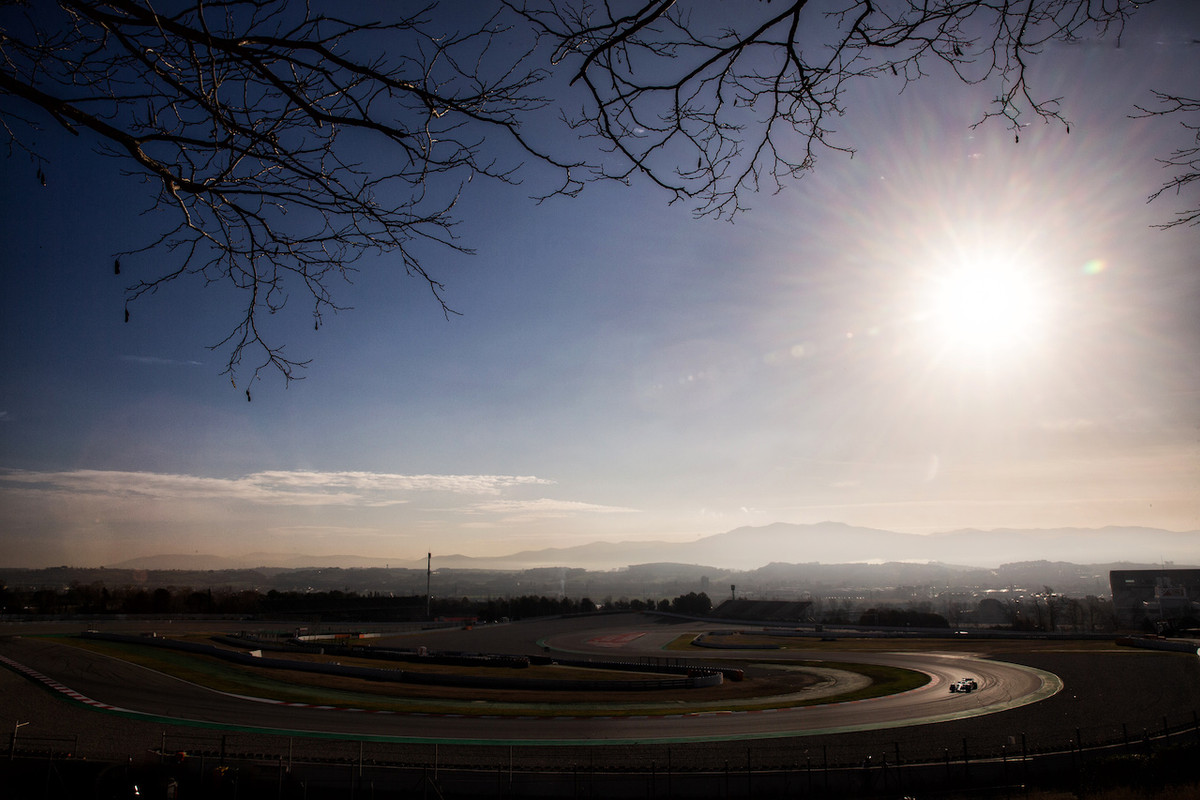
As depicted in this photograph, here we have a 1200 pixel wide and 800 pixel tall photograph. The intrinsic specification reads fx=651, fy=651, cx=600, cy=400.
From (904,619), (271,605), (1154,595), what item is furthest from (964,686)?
(1154,595)

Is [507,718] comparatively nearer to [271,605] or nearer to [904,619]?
[904,619]

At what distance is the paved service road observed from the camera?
1844 centimetres

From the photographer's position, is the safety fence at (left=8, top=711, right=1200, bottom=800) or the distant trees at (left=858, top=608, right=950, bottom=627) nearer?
the safety fence at (left=8, top=711, right=1200, bottom=800)

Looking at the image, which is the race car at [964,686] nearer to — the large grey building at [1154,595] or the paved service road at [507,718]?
the paved service road at [507,718]

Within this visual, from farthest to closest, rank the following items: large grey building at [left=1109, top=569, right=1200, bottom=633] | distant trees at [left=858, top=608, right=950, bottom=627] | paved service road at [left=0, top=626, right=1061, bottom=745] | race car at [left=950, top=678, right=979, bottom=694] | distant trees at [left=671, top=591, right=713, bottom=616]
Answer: distant trees at [left=671, top=591, right=713, bottom=616]
large grey building at [left=1109, top=569, right=1200, bottom=633]
distant trees at [left=858, top=608, right=950, bottom=627]
race car at [left=950, top=678, right=979, bottom=694]
paved service road at [left=0, top=626, right=1061, bottom=745]

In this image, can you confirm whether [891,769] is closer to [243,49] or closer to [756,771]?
[756,771]

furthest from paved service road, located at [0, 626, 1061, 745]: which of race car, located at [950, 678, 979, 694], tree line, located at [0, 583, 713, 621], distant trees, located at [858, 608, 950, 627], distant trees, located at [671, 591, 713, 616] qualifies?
distant trees, located at [671, 591, 713, 616]

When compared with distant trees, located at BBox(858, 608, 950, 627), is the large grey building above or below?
above

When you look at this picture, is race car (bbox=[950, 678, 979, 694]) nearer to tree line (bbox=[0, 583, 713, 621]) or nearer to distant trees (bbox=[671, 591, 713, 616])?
tree line (bbox=[0, 583, 713, 621])

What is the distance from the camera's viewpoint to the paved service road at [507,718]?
18.4 m

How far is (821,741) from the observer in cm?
1762

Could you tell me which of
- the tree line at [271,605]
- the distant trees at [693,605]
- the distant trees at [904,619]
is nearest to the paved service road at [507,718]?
the distant trees at [904,619]

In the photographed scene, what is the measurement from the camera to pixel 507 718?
67.5 ft

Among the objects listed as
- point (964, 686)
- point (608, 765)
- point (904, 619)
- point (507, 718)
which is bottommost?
point (904, 619)
